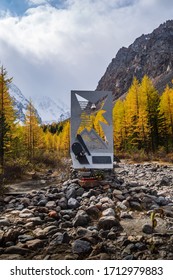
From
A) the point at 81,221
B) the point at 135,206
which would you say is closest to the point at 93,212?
the point at 81,221

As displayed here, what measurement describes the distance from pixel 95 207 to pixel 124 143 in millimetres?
36390

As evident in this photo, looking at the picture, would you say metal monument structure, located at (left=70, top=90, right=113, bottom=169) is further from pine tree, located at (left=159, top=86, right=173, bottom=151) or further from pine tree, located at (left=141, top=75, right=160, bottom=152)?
pine tree, located at (left=159, top=86, right=173, bottom=151)

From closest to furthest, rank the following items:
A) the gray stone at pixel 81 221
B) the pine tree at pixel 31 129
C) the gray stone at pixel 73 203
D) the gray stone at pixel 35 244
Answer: the gray stone at pixel 35 244 → the gray stone at pixel 81 221 → the gray stone at pixel 73 203 → the pine tree at pixel 31 129

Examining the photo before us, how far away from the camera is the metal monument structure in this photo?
14117mm

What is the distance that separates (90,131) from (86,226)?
27.4ft

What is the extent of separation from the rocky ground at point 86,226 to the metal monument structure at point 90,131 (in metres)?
3.50

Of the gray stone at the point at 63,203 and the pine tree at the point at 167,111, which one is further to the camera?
the pine tree at the point at 167,111

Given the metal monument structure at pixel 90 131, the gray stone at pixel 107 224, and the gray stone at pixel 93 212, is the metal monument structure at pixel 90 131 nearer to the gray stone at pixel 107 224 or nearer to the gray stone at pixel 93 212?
the gray stone at pixel 93 212

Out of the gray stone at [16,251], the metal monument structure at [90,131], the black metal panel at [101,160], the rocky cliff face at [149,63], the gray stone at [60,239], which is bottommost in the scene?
the gray stone at [16,251]

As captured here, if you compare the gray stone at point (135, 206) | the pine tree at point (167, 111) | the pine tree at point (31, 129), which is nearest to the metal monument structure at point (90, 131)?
the gray stone at point (135, 206)

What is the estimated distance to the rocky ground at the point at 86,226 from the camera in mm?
5043

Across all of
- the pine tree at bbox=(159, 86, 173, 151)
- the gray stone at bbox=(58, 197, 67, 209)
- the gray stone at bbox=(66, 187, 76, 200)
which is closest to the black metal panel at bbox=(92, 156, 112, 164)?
the gray stone at bbox=(66, 187, 76, 200)

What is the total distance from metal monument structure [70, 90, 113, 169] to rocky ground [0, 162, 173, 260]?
3.50m

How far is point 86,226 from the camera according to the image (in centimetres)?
674
